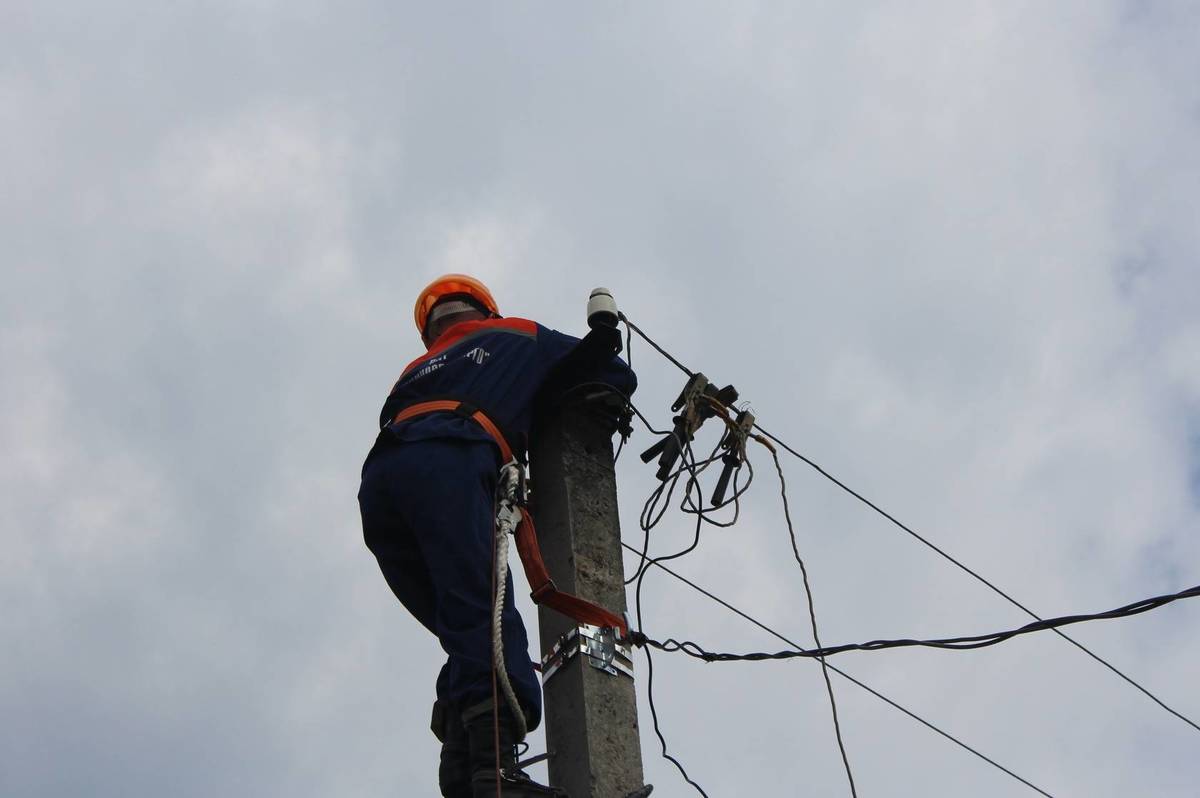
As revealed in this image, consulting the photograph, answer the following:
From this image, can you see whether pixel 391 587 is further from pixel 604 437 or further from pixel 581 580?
pixel 604 437

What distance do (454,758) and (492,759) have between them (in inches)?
7.8

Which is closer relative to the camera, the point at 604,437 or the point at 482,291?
the point at 604,437

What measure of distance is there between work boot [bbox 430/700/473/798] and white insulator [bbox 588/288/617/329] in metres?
1.44

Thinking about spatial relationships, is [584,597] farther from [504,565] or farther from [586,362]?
[586,362]

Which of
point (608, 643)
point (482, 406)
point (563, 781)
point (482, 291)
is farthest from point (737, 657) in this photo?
point (482, 291)

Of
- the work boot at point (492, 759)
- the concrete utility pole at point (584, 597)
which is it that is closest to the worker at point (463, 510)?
the work boot at point (492, 759)

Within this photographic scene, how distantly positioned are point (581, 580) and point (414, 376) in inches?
36.7

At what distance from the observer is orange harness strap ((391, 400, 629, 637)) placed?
4.08 meters

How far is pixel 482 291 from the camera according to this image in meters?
5.18

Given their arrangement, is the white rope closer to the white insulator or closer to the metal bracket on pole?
the metal bracket on pole

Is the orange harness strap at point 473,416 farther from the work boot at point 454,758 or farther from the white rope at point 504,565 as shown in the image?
the work boot at point 454,758

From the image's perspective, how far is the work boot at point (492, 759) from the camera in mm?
3520

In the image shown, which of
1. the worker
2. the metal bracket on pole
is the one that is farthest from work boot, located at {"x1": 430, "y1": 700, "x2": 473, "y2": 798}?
the metal bracket on pole

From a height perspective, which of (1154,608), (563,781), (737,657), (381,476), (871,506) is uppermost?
(871,506)
